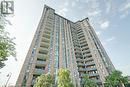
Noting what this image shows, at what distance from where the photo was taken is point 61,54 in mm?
60844

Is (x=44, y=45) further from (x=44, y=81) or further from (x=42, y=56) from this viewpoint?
(x=44, y=81)

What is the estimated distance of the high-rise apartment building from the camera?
167 feet

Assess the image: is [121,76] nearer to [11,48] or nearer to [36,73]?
[36,73]

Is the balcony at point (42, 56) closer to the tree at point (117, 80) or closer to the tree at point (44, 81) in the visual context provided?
the tree at point (44, 81)

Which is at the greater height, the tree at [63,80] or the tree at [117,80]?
the tree at [63,80]

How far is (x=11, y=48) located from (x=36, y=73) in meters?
38.7

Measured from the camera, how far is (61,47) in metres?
64.2

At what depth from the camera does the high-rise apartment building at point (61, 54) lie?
51000 mm

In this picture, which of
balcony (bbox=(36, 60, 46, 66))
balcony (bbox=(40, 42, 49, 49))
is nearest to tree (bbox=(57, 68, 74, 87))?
balcony (bbox=(36, 60, 46, 66))

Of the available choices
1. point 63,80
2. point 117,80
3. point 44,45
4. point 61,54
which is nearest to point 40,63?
point 44,45

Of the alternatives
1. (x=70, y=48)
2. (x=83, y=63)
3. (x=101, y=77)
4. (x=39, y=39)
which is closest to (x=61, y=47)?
(x=70, y=48)

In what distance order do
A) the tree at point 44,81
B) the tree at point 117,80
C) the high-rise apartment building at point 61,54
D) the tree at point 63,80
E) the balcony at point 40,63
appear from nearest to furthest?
the tree at point 63,80
the tree at point 44,81
the tree at point 117,80
the high-rise apartment building at point 61,54
the balcony at point 40,63

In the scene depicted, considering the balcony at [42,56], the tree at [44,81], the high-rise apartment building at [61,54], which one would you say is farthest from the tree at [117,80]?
the balcony at [42,56]

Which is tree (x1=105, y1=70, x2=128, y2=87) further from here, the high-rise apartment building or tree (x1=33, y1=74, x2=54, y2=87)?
tree (x1=33, y1=74, x2=54, y2=87)
